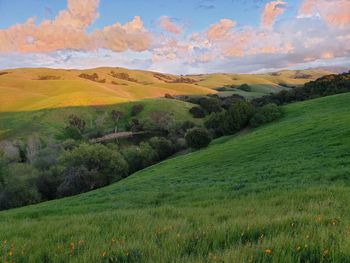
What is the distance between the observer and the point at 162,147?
250ft

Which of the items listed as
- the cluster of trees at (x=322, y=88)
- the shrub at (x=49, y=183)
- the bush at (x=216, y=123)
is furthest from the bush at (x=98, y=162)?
the cluster of trees at (x=322, y=88)

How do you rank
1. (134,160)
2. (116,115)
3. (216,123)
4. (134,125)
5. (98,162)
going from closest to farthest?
(98,162)
(134,160)
(216,123)
(134,125)
(116,115)

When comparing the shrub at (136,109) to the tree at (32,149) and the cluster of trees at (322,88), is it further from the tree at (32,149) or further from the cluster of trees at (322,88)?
the cluster of trees at (322,88)

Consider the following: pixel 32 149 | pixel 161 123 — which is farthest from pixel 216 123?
pixel 32 149

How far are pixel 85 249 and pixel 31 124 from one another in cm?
11699

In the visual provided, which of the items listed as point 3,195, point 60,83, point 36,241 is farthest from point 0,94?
point 36,241

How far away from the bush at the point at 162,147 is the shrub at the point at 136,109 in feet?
185

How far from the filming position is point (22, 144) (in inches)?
3477

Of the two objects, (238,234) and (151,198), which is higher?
(238,234)

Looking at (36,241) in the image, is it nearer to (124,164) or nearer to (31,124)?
(124,164)

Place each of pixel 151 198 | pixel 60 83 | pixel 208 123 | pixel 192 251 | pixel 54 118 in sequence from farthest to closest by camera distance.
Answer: pixel 60 83 < pixel 54 118 < pixel 208 123 < pixel 151 198 < pixel 192 251

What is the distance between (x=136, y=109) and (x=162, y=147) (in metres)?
61.3

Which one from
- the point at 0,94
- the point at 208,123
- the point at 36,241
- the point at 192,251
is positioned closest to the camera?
the point at 192,251

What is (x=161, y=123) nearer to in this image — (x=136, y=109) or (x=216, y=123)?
(x=136, y=109)
